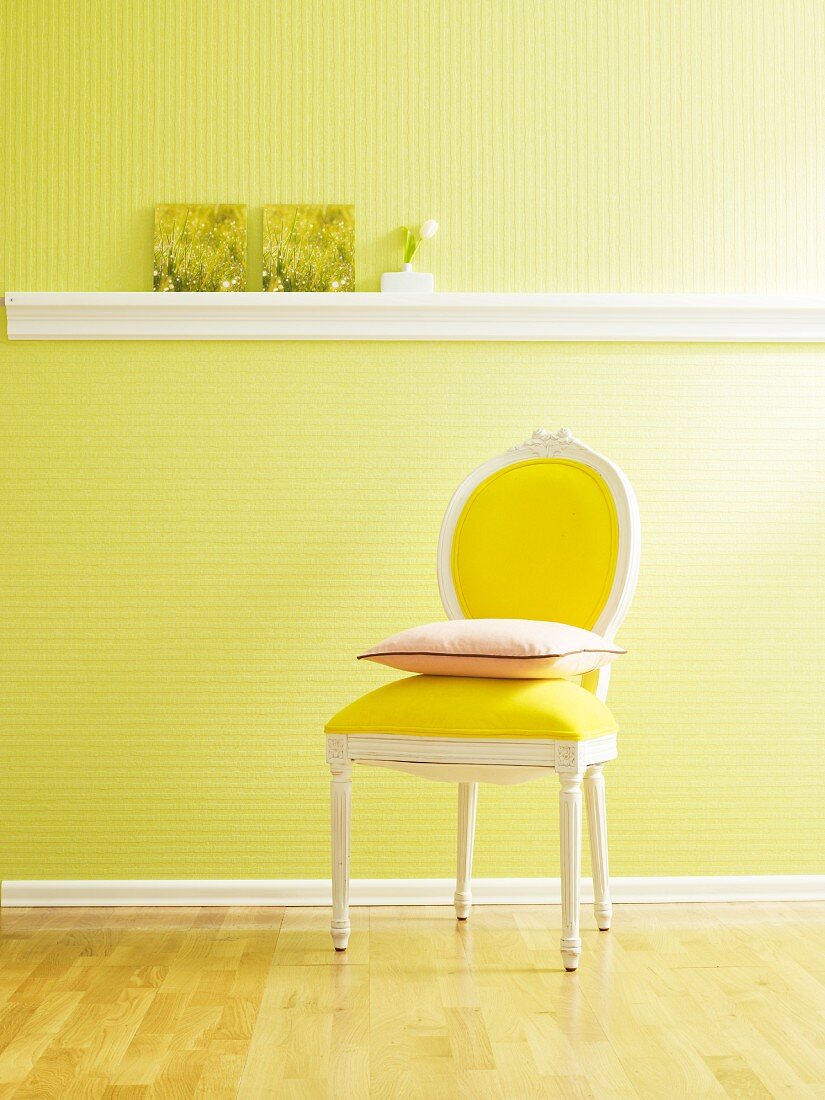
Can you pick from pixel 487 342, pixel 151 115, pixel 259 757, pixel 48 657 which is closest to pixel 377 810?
pixel 259 757

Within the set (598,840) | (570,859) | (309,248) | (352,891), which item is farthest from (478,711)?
(309,248)

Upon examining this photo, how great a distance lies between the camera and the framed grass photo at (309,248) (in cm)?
242

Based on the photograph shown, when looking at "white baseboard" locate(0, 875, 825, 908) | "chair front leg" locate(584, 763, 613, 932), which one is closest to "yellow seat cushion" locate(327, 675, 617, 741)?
"chair front leg" locate(584, 763, 613, 932)

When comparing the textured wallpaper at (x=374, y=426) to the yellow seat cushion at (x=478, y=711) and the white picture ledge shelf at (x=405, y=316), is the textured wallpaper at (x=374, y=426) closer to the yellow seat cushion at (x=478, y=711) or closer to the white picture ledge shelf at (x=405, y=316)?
the white picture ledge shelf at (x=405, y=316)

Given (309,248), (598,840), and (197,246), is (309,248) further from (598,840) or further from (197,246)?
(598,840)

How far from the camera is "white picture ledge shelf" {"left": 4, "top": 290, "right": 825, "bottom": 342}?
238cm

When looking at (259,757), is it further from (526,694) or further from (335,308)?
(335,308)

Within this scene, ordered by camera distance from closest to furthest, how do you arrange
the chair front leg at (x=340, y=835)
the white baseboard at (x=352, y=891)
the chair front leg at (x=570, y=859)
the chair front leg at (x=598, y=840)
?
1. the chair front leg at (x=570, y=859)
2. the chair front leg at (x=340, y=835)
3. the chair front leg at (x=598, y=840)
4. the white baseboard at (x=352, y=891)

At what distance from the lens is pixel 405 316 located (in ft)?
7.88

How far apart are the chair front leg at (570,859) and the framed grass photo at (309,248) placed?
1.24m

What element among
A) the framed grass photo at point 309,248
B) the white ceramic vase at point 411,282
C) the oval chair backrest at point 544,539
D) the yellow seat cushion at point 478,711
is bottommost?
the yellow seat cushion at point 478,711

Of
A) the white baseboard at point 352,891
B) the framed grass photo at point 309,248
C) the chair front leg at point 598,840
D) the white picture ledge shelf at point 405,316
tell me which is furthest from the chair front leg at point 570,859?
the framed grass photo at point 309,248

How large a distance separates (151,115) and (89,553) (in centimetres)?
101

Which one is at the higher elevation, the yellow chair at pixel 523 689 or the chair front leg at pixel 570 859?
the yellow chair at pixel 523 689
